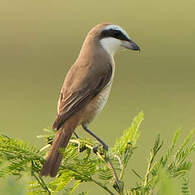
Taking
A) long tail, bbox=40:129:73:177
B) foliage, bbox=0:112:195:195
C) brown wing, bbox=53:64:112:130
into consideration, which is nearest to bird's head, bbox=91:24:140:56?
brown wing, bbox=53:64:112:130

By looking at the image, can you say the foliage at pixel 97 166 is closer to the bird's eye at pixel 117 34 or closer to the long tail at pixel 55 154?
the long tail at pixel 55 154

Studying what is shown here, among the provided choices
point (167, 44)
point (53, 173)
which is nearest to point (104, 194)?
point (53, 173)

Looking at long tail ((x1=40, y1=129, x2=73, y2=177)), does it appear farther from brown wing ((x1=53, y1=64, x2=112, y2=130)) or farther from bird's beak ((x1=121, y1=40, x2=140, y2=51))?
bird's beak ((x1=121, y1=40, x2=140, y2=51))

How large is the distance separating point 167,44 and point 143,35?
1.10 m

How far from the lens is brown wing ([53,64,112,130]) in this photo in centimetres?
326

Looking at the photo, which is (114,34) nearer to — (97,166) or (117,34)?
(117,34)

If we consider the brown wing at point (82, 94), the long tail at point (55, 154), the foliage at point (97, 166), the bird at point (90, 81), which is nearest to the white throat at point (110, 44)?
the bird at point (90, 81)

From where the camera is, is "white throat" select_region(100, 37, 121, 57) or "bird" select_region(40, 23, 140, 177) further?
"white throat" select_region(100, 37, 121, 57)

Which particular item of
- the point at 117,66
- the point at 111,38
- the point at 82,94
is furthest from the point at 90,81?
the point at 117,66

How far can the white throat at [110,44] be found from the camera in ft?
14.1

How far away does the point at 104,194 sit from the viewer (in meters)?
7.31

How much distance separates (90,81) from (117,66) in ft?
34.7

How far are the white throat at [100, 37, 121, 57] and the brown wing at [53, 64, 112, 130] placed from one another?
37 centimetres

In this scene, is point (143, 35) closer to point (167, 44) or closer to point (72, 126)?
point (167, 44)
